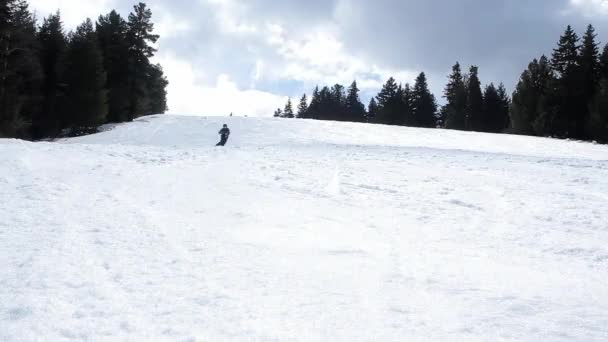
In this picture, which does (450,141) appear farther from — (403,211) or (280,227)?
(280,227)

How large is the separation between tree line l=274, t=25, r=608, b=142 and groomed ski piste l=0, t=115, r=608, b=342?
118ft

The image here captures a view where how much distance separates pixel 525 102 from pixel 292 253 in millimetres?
56337

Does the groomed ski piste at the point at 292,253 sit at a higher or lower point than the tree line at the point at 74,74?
lower

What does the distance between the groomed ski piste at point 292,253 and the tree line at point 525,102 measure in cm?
3600

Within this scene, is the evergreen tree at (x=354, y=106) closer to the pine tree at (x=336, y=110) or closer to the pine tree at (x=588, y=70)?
the pine tree at (x=336, y=110)

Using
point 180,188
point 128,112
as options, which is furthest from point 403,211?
point 128,112

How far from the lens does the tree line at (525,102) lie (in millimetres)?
43812

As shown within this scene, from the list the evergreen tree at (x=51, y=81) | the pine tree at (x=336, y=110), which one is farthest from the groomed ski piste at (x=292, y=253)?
the pine tree at (x=336, y=110)

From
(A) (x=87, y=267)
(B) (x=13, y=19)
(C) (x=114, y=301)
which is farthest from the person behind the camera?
(B) (x=13, y=19)

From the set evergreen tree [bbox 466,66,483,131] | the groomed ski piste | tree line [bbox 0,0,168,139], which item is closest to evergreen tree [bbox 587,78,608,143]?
evergreen tree [bbox 466,66,483,131]

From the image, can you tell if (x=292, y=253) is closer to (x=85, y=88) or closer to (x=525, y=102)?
(x=85, y=88)

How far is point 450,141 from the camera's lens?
3058 centimetres

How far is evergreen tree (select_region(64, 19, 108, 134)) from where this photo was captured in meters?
33.2

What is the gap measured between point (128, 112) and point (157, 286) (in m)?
39.3
